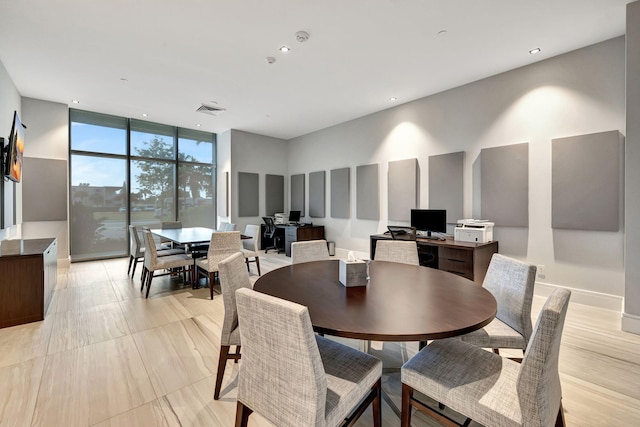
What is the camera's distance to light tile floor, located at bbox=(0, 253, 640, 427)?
1.69 metres

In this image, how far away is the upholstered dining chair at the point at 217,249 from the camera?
3699mm

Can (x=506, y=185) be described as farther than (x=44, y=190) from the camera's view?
No

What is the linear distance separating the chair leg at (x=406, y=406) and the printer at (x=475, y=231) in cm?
299

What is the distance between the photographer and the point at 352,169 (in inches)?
245

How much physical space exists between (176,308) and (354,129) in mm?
4814

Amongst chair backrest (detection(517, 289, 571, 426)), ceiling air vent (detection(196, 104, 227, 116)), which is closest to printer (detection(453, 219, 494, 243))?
chair backrest (detection(517, 289, 571, 426))

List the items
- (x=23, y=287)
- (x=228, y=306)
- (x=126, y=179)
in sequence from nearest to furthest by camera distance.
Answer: (x=228, y=306) < (x=23, y=287) < (x=126, y=179)

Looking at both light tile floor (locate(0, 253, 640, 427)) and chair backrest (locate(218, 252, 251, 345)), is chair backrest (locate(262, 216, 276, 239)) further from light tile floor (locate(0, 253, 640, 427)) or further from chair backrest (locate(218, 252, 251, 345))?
chair backrest (locate(218, 252, 251, 345))

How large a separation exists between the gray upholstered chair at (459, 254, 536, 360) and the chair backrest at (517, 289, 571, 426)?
0.62 metres

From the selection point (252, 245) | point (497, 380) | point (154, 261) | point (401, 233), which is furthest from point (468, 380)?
point (252, 245)

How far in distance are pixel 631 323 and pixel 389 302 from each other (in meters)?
2.97

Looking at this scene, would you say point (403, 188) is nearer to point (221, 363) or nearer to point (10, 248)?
point (221, 363)

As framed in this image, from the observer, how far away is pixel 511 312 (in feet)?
5.81

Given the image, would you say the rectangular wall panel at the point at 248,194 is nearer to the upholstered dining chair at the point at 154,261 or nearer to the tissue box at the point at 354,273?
the upholstered dining chair at the point at 154,261
